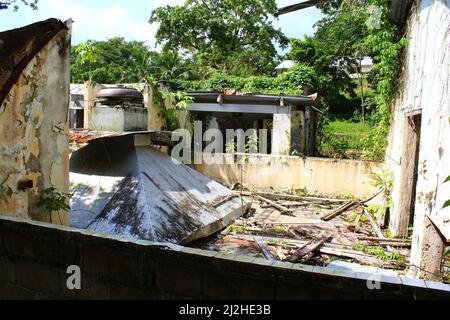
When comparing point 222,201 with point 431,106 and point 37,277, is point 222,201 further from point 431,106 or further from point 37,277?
point 37,277

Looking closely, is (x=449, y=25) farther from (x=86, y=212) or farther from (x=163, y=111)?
(x=163, y=111)

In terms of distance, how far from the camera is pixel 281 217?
997cm

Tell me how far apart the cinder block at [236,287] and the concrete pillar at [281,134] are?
39.1 ft

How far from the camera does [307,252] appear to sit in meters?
6.71

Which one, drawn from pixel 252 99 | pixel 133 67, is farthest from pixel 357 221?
pixel 133 67

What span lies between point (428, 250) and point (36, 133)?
5015mm

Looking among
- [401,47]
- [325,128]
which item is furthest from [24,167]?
[325,128]

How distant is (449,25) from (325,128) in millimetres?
13395

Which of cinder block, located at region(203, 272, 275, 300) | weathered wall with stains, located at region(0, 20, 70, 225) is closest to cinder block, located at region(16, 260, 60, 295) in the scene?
cinder block, located at region(203, 272, 275, 300)

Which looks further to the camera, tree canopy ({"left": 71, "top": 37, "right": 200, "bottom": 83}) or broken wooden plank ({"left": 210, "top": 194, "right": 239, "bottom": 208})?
tree canopy ({"left": 71, "top": 37, "right": 200, "bottom": 83})

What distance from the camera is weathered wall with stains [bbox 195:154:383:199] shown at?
12.1m

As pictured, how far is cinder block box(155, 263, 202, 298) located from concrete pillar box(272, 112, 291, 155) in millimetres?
11882

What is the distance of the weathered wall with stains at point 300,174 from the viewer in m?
12.1

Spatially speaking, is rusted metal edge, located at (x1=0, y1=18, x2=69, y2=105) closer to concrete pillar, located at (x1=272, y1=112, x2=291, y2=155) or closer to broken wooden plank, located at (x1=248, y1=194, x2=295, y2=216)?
broken wooden plank, located at (x1=248, y1=194, x2=295, y2=216)
